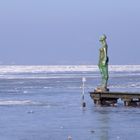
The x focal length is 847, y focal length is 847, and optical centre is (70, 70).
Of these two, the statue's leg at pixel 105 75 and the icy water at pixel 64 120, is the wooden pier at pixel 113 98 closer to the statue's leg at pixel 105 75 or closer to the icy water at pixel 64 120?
the icy water at pixel 64 120

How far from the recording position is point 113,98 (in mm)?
40906

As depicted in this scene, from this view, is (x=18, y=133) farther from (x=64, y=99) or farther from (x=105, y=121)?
(x=64, y=99)

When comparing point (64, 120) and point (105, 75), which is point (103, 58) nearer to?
point (105, 75)

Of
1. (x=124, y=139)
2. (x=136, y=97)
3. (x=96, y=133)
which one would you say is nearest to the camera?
(x=124, y=139)

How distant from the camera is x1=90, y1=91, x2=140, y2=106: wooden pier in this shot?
40281 mm

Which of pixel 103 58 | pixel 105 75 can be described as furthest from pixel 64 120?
pixel 103 58

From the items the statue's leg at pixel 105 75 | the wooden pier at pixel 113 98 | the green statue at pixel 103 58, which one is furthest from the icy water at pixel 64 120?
the green statue at pixel 103 58

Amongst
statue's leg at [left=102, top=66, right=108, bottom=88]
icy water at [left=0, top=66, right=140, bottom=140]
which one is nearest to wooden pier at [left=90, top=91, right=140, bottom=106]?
icy water at [left=0, top=66, right=140, bottom=140]

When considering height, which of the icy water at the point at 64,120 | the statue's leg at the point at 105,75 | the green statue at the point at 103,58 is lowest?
the icy water at the point at 64,120

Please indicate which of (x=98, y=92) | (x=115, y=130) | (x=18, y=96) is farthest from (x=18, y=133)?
(x=18, y=96)

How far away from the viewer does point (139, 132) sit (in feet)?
91.6

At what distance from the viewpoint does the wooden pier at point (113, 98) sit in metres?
40.3

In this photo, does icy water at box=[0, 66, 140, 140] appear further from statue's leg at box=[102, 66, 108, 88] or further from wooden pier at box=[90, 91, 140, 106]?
statue's leg at box=[102, 66, 108, 88]

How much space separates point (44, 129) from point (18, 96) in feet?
67.5
